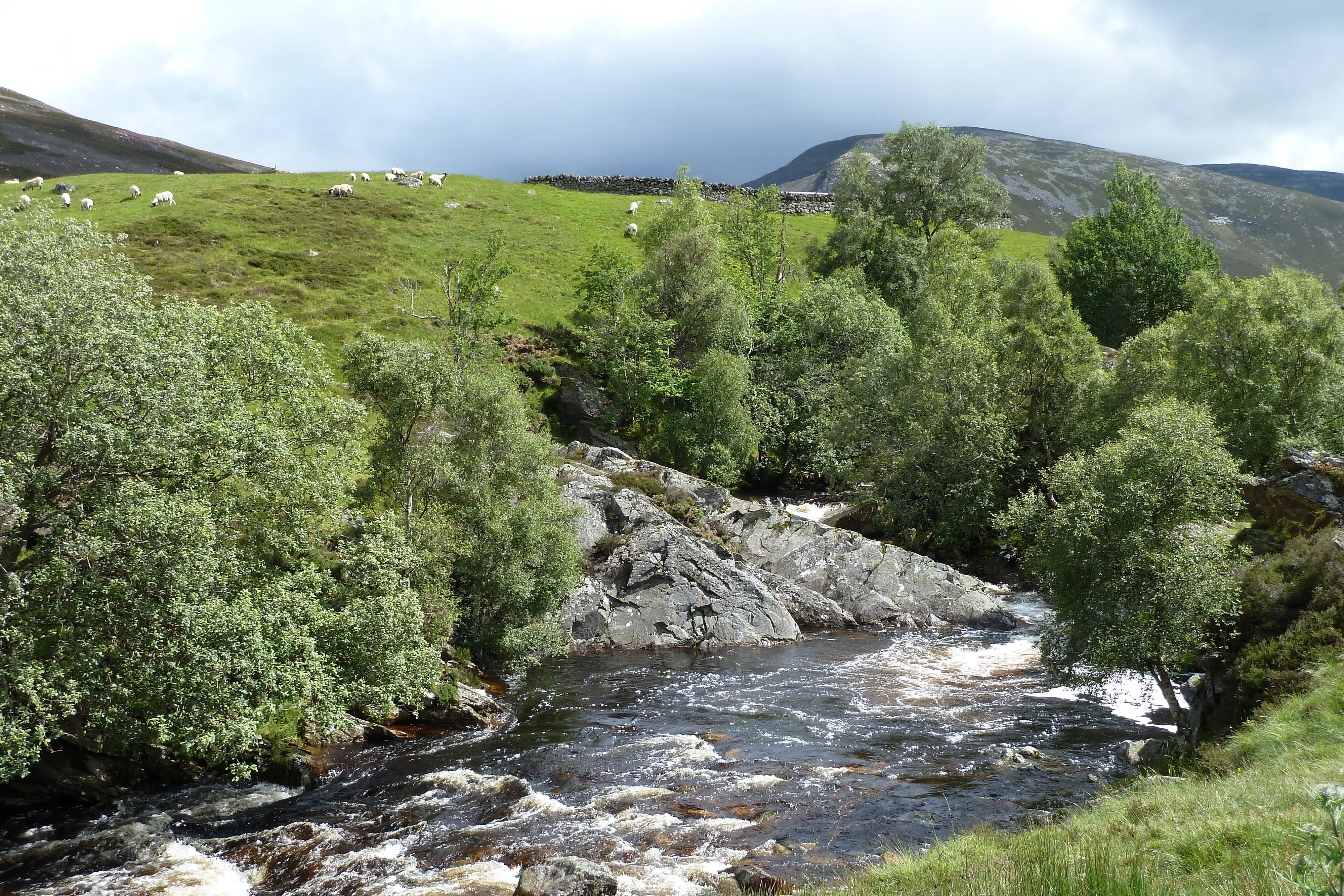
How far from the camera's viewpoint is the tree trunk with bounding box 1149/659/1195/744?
23.0m

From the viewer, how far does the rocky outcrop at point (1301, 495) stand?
30.2 m

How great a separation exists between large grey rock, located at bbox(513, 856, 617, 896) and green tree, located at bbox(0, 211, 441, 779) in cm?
834

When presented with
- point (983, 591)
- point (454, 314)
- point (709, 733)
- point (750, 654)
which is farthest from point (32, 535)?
point (454, 314)

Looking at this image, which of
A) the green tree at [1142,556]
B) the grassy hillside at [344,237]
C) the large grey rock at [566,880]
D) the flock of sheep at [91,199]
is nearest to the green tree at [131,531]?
the large grey rock at [566,880]

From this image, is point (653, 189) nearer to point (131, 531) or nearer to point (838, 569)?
point (838, 569)

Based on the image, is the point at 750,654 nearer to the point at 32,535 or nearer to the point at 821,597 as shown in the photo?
the point at 821,597

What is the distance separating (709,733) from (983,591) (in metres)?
26.3

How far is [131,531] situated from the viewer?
17.8 m

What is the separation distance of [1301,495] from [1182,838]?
89.8 feet

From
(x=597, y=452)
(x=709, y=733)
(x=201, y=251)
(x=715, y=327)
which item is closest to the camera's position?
(x=709, y=733)

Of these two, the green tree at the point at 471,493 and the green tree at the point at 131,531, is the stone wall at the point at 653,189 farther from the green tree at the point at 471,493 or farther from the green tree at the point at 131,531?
the green tree at the point at 131,531

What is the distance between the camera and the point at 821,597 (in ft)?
150

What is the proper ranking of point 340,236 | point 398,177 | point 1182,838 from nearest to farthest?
point 1182,838 < point 340,236 < point 398,177

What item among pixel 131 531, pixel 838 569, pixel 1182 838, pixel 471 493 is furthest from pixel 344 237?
pixel 1182 838
